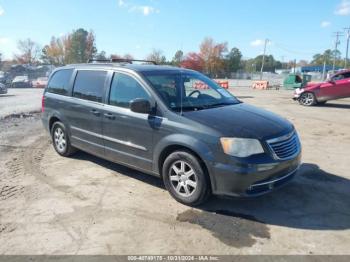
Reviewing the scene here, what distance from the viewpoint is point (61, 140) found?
22.0 ft

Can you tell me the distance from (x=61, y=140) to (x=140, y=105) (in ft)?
9.41

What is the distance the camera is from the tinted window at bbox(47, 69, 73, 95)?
6438 mm

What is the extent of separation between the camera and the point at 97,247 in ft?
11.6

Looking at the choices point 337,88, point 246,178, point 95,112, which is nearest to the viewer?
point 246,178

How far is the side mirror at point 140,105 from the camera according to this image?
15.0ft

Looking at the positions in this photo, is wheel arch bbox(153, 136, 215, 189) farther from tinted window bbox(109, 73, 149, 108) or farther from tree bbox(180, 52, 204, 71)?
tree bbox(180, 52, 204, 71)


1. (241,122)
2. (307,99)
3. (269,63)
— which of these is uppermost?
(269,63)

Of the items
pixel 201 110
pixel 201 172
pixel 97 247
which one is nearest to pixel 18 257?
pixel 97 247

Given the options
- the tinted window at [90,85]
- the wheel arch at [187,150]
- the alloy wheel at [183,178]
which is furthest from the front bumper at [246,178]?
the tinted window at [90,85]

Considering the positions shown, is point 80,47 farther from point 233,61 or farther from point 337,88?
point 337,88

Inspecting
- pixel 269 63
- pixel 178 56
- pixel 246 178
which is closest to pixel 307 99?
pixel 246 178

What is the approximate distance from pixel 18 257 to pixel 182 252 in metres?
1.65

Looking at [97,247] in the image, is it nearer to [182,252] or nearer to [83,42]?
[182,252]

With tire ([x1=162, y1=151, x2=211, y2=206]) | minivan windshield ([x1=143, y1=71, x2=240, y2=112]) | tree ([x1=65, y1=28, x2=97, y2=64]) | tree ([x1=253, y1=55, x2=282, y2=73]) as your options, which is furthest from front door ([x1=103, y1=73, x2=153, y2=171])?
tree ([x1=253, y1=55, x2=282, y2=73])
